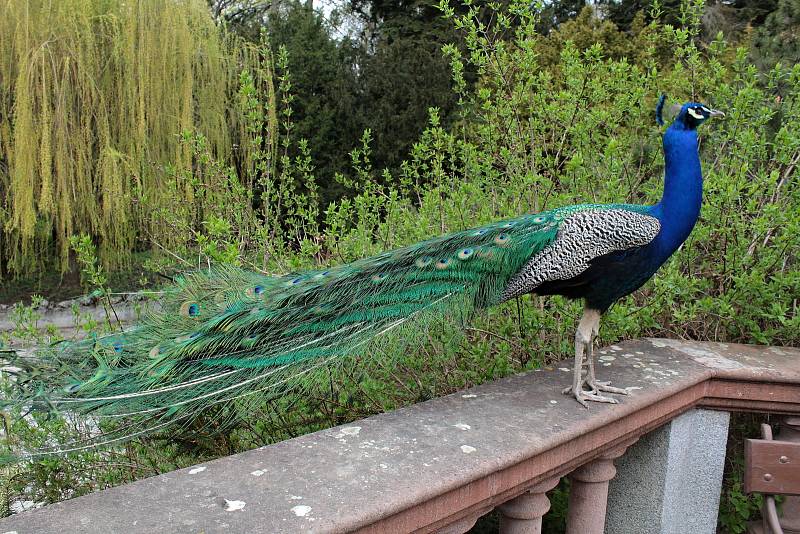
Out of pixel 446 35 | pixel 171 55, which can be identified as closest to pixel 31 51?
pixel 171 55

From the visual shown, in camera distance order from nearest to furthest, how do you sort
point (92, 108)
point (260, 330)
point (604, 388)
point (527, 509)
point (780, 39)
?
point (527, 509) → point (260, 330) → point (604, 388) → point (780, 39) → point (92, 108)

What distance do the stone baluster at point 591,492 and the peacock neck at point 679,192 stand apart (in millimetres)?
655

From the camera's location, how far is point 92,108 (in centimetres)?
715

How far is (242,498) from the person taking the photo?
4.30ft

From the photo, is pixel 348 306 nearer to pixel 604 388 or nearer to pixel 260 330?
pixel 260 330

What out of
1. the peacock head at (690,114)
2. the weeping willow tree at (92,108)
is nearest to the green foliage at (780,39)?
the peacock head at (690,114)

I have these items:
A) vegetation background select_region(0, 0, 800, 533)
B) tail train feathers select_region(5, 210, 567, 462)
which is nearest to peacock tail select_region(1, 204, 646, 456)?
tail train feathers select_region(5, 210, 567, 462)

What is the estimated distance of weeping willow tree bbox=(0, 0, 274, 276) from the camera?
6832mm

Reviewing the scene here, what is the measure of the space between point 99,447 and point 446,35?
1223 cm

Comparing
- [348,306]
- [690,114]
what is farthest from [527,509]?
[690,114]

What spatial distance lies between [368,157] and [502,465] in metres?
6.64

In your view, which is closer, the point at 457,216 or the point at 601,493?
the point at 601,493

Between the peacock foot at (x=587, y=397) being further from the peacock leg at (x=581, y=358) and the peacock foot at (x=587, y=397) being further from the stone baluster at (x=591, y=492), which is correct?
the stone baluster at (x=591, y=492)

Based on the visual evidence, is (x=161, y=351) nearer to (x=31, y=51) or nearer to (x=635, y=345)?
(x=635, y=345)
